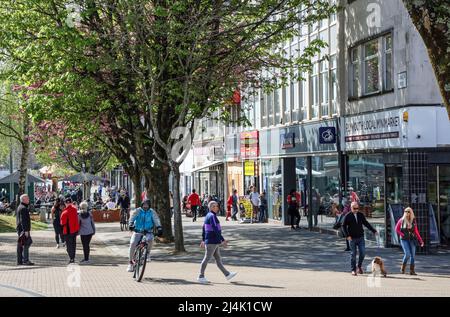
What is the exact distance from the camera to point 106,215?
48.0m

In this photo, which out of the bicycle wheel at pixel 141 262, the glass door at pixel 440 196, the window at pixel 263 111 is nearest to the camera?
the bicycle wheel at pixel 141 262

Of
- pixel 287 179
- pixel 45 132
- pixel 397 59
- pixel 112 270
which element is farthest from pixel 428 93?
pixel 45 132

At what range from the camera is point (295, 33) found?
2791cm

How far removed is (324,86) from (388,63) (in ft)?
23.5

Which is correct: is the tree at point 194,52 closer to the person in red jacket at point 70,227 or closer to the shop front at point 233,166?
the person in red jacket at point 70,227

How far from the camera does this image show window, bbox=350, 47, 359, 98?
29198 mm

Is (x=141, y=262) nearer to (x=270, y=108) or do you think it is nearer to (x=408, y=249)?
(x=408, y=249)

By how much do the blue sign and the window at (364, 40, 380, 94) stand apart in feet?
9.85

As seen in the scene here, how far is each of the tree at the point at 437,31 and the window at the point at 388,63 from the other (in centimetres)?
1152

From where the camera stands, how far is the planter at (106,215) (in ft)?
156

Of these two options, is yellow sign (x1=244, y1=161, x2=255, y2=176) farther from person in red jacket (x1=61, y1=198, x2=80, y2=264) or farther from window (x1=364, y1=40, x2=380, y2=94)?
person in red jacket (x1=61, y1=198, x2=80, y2=264)

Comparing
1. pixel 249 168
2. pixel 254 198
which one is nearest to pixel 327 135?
pixel 254 198

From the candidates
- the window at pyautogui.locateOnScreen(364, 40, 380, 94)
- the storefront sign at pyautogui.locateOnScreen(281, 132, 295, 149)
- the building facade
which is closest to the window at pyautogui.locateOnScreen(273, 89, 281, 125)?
the building facade

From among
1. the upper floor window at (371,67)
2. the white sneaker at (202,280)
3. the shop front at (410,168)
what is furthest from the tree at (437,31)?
the upper floor window at (371,67)
